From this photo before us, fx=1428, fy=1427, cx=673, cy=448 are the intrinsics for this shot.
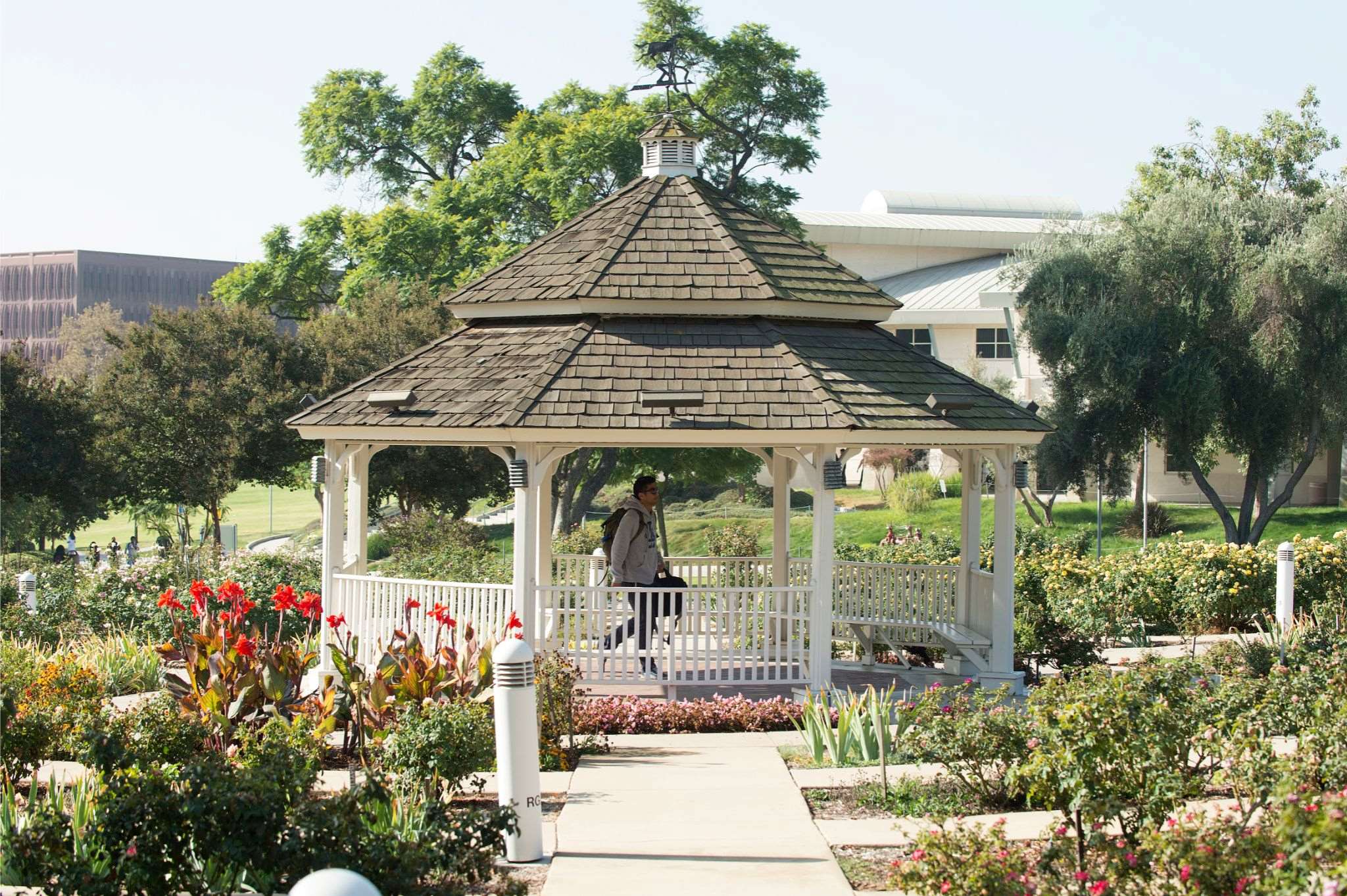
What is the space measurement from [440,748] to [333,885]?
4.14 metres

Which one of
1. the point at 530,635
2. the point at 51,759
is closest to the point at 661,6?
the point at 530,635

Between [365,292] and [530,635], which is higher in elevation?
[365,292]

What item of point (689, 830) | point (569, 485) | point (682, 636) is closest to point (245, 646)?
point (689, 830)

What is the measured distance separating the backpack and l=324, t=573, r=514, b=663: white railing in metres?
1.13

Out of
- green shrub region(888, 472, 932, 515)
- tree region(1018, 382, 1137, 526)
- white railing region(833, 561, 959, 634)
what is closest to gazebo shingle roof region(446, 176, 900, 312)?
white railing region(833, 561, 959, 634)

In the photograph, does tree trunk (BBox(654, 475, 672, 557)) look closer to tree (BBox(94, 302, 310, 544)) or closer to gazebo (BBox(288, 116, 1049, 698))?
tree (BBox(94, 302, 310, 544))

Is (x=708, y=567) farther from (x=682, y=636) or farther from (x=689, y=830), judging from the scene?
(x=689, y=830)

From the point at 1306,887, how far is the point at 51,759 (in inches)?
325

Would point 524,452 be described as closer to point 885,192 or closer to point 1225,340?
point 1225,340

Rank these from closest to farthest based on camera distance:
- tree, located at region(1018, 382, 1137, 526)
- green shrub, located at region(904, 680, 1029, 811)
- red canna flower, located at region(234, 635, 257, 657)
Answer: green shrub, located at region(904, 680, 1029, 811)
red canna flower, located at region(234, 635, 257, 657)
tree, located at region(1018, 382, 1137, 526)

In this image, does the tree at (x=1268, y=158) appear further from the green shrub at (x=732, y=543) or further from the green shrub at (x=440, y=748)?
the green shrub at (x=440, y=748)

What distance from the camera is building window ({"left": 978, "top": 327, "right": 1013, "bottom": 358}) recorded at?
47.8 metres

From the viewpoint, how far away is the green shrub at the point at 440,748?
327 inches

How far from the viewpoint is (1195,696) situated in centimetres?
843
